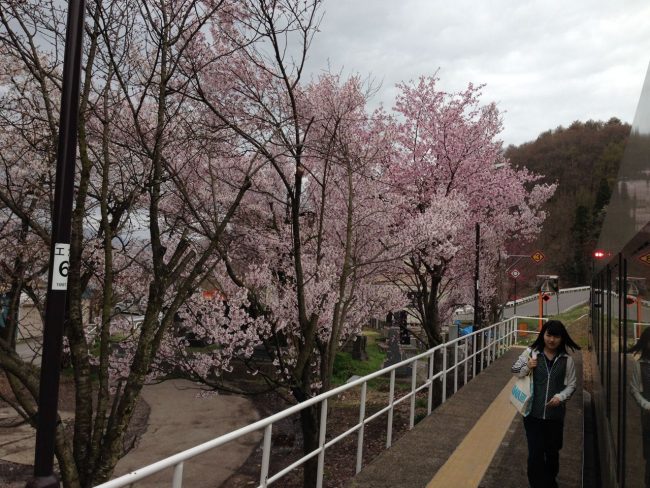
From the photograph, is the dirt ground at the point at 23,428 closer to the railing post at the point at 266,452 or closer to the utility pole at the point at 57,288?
the utility pole at the point at 57,288

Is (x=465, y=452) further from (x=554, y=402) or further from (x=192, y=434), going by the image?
(x=192, y=434)

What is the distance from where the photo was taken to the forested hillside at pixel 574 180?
60.0m

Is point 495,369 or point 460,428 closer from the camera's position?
point 460,428

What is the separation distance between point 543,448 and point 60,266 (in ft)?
12.7

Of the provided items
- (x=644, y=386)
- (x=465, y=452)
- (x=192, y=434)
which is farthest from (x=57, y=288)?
(x=192, y=434)

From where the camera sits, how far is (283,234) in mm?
11969

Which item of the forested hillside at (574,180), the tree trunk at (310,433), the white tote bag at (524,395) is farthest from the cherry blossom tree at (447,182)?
the forested hillside at (574,180)

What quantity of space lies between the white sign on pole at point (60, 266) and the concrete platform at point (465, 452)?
10.4 ft

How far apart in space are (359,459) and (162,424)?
39.9 ft

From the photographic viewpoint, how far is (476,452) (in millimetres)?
5664

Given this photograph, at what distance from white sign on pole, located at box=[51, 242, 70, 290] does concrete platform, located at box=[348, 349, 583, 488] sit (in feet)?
10.4

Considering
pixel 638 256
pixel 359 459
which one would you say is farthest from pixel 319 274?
pixel 638 256

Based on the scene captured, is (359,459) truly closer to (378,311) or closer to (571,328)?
(378,311)

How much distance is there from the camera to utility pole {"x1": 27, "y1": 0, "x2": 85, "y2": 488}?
3.03 metres
